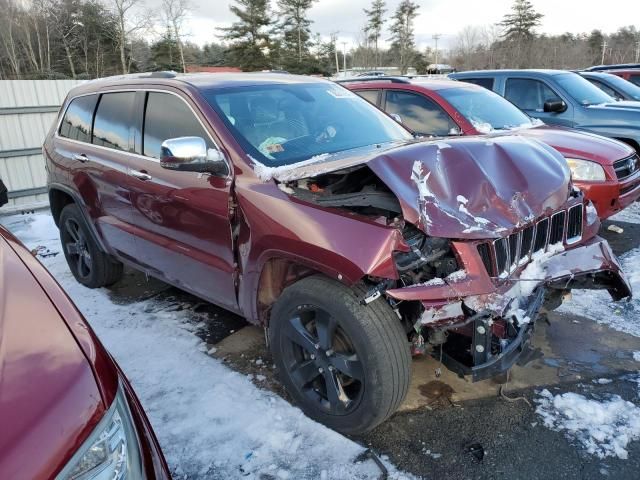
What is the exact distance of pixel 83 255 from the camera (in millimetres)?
4816

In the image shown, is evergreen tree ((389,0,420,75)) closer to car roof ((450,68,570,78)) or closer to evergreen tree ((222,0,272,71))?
evergreen tree ((222,0,272,71))

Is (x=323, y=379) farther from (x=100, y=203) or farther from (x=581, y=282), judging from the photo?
(x=100, y=203)

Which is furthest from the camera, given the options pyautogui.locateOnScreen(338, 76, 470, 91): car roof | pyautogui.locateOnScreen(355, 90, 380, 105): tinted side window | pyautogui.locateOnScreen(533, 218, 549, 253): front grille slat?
pyautogui.locateOnScreen(355, 90, 380, 105): tinted side window

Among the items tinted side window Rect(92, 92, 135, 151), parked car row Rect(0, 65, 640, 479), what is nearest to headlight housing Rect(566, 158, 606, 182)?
parked car row Rect(0, 65, 640, 479)

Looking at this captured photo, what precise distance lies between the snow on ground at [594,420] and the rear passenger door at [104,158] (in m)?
3.11

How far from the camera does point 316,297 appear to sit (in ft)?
8.14

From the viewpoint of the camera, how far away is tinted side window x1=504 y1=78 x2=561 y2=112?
25.1 feet

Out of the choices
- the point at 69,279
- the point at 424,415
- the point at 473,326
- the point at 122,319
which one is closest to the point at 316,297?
the point at 473,326

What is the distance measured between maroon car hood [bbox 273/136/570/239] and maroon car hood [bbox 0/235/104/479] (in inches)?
55.7

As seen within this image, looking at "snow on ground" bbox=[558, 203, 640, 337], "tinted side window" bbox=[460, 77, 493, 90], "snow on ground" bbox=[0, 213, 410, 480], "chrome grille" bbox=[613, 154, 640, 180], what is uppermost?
"tinted side window" bbox=[460, 77, 493, 90]

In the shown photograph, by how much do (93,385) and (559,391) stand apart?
2648 mm

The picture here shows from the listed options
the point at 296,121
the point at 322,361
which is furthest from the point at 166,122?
the point at 322,361

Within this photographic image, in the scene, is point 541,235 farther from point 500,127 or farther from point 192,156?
point 500,127

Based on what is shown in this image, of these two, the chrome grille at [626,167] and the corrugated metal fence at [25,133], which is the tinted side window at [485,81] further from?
the corrugated metal fence at [25,133]
